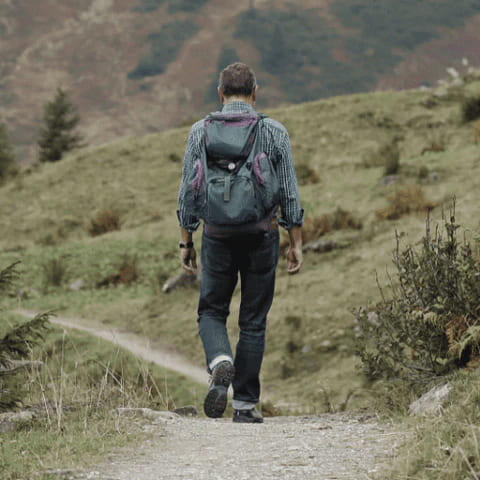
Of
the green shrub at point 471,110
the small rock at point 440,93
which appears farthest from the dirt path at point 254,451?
the small rock at point 440,93

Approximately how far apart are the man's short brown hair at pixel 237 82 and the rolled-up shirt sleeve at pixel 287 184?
1.11ft

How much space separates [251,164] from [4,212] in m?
17.6

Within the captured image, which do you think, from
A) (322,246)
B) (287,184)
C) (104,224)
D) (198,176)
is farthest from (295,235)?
(104,224)

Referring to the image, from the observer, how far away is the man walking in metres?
4.11

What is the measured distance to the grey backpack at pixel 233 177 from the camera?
407cm

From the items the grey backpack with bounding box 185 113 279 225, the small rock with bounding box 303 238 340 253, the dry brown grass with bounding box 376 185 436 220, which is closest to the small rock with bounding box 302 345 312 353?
the small rock with bounding box 303 238 340 253

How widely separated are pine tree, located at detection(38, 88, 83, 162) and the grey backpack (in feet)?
98.3

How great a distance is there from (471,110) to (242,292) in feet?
52.4

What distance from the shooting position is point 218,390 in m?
4.19

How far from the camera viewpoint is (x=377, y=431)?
404 cm

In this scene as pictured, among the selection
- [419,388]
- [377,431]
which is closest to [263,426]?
[377,431]

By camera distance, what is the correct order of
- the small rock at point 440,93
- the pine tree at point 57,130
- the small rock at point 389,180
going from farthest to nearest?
the pine tree at point 57,130, the small rock at point 440,93, the small rock at point 389,180

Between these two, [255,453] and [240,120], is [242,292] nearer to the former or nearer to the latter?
[240,120]

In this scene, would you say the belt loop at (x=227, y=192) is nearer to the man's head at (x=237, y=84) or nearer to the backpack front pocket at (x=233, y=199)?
the backpack front pocket at (x=233, y=199)
